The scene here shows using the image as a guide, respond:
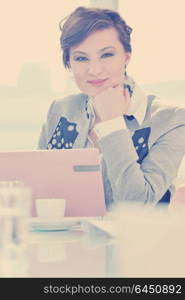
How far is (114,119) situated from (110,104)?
29cm

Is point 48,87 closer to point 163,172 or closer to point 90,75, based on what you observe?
point 90,75

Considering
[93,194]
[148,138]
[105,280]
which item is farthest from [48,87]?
[105,280]

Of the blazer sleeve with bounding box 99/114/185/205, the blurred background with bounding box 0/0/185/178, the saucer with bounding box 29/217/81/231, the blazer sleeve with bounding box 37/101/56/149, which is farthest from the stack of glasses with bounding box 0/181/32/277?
the blurred background with bounding box 0/0/185/178

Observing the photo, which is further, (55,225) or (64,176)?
(64,176)

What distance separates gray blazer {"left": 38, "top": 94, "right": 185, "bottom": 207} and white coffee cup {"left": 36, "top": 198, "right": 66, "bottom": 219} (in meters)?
0.82

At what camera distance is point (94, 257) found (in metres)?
1.09

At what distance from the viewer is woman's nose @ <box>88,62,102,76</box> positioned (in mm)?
2955

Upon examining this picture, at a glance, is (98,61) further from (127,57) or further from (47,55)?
(47,55)

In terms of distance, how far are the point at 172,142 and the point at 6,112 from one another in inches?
58.0

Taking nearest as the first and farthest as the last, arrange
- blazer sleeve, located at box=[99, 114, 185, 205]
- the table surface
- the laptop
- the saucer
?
1. the table surface
2. the saucer
3. the laptop
4. blazer sleeve, located at box=[99, 114, 185, 205]

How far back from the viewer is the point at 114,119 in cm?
240

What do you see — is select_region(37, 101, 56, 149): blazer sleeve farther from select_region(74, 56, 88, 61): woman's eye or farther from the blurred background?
the blurred background

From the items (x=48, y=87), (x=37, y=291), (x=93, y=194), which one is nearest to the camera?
(x=37, y=291)

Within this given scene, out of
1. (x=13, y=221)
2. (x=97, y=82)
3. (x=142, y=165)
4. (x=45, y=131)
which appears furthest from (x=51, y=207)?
(x=97, y=82)
